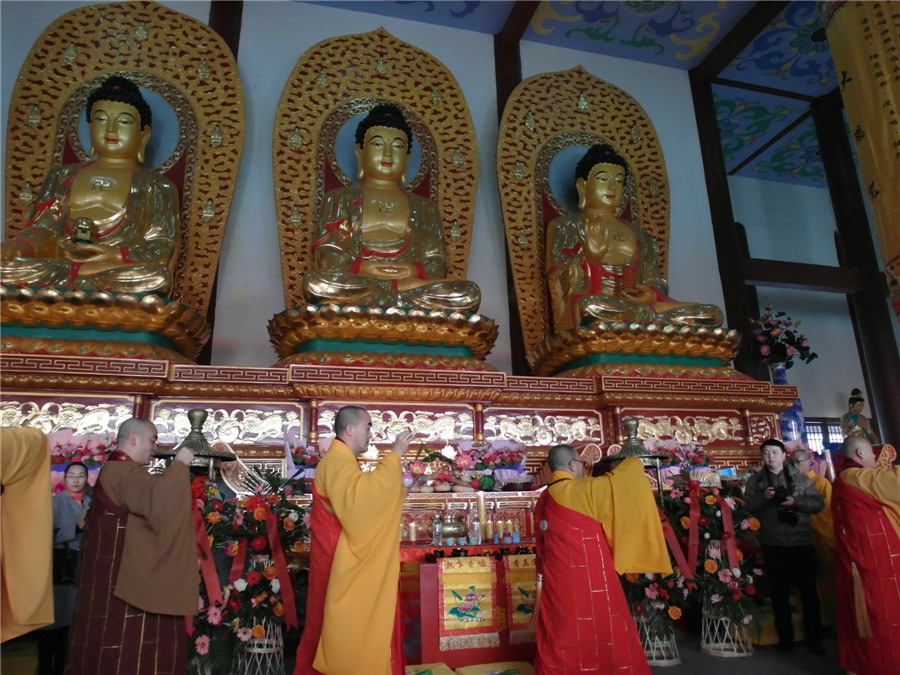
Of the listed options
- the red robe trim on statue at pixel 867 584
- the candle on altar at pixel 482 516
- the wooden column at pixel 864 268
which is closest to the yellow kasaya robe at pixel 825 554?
the red robe trim on statue at pixel 867 584

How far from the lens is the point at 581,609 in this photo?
8.11 ft

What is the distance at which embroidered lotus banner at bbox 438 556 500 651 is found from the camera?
293 centimetres

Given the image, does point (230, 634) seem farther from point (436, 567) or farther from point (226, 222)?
point (226, 222)

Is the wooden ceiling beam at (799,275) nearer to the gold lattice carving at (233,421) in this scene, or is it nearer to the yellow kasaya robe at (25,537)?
the gold lattice carving at (233,421)

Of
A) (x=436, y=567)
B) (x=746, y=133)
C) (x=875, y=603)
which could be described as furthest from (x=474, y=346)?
(x=746, y=133)

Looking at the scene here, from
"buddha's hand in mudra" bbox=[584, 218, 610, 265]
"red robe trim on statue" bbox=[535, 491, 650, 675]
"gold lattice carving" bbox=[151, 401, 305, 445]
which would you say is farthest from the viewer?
"buddha's hand in mudra" bbox=[584, 218, 610, 265]

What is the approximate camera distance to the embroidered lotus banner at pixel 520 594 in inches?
118

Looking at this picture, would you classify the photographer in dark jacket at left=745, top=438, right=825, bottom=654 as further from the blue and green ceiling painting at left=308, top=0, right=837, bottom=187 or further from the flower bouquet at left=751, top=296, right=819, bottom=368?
the blue and green ceiling painting at left=308, top=0, right=837, bottom=187

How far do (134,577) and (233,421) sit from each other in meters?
1.99

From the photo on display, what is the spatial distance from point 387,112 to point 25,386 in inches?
141

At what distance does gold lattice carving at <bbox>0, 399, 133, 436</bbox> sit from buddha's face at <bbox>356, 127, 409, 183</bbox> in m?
2.94

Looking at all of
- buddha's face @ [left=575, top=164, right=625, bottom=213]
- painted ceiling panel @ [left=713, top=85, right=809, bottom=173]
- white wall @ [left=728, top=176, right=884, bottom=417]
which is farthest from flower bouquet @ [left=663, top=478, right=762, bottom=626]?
painted ceiling panel @ [left=713, top=85, right=809, bottom=173]

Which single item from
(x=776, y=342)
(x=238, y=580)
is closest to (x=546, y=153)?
(x=776, y=342)

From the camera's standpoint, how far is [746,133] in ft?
28.8
